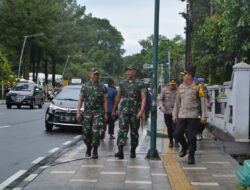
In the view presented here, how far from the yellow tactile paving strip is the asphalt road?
2629 mm

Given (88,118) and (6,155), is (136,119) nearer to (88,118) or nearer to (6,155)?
(88,118)

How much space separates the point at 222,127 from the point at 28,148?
6185 mm

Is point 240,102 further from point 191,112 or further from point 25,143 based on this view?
point 25,143

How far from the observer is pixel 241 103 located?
590 inches

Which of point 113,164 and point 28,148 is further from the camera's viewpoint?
point 28,148

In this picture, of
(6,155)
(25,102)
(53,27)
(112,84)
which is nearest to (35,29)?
(53,27)

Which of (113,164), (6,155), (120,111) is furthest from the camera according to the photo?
(6,155)

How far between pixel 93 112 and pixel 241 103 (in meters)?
4.67

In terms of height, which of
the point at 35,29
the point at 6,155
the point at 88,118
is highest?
the point at 35,29

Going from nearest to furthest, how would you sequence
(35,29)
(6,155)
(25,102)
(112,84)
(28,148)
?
(6,155) < (28,148) < (112,84) < (25,102) < (35,29)

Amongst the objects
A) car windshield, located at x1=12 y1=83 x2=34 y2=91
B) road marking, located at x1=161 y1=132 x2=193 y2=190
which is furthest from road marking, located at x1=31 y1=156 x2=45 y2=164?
car windshield, located at x1=12 y1=83 x2=34 y2=91

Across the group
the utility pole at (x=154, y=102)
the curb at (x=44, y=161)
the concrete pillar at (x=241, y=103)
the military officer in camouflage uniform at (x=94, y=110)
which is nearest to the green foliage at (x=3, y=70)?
the curb at (x=44, y=161)

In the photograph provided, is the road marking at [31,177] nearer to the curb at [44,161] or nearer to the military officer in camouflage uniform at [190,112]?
the curb at [44,161]

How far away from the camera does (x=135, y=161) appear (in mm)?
11492
